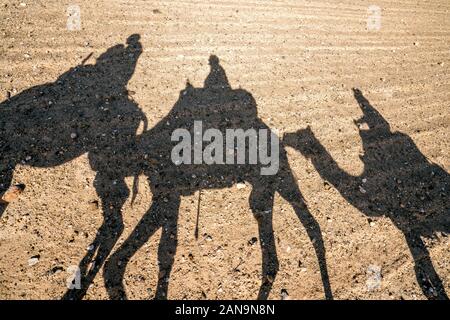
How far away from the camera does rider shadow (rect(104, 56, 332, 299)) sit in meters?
4.59

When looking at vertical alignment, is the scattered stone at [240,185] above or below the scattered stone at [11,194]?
below

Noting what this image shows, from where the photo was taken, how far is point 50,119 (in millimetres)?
6137

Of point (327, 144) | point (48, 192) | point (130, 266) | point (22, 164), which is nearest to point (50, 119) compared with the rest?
point (22, 164)

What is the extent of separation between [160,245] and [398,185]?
14.3 feet

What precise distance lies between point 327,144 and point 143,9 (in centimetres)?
695

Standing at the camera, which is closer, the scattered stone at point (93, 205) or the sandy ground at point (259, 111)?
the sandy ground at point (259, 111)

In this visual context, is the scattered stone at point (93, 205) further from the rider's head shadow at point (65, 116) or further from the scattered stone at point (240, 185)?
the scattered stone at point (240, 185)

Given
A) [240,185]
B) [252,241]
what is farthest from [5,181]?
[252,241]

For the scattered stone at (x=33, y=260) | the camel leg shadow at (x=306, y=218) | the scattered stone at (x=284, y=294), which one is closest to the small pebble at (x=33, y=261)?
the scattered stone at (x=33, y=260)

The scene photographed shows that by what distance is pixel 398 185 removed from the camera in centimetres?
605

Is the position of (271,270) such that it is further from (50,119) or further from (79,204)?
(50,119)

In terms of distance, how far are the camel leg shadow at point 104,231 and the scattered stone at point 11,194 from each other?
3.54 feet

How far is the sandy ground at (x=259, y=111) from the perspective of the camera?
452 cm

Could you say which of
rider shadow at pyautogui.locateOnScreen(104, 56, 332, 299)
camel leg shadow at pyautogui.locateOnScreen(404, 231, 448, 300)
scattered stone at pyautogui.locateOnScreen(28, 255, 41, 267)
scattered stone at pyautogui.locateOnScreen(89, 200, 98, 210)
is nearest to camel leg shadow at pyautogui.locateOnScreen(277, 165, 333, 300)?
rider shadow at pyautogui.locateOnScreen(104, 56, 332, 299)
